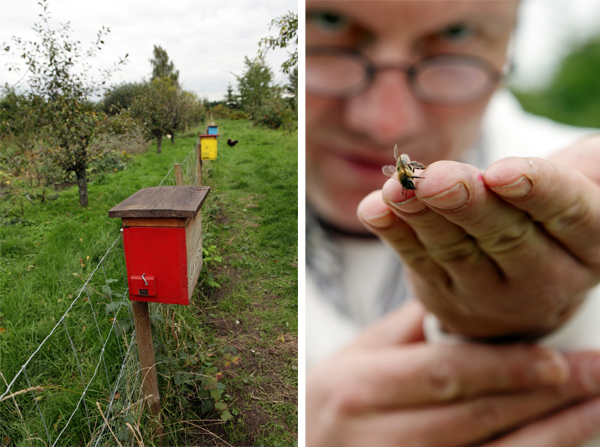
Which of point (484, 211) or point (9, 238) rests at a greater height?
point (484, 211)

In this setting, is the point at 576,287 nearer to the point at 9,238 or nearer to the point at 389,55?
the point at 389,55

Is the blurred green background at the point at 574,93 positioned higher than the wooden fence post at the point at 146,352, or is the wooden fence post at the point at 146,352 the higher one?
the blurred green background at the point at 574,93

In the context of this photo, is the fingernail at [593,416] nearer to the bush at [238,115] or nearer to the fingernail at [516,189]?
the fingernail at [516,189]

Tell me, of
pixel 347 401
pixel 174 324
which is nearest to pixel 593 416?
Result: pixel 347 401

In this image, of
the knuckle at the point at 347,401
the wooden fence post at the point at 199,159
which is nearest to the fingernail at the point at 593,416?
the knuckle at the point at 347,401

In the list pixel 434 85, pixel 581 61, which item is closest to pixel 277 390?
pixel 434 85

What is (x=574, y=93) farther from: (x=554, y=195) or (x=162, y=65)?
(x=162, y=65)
